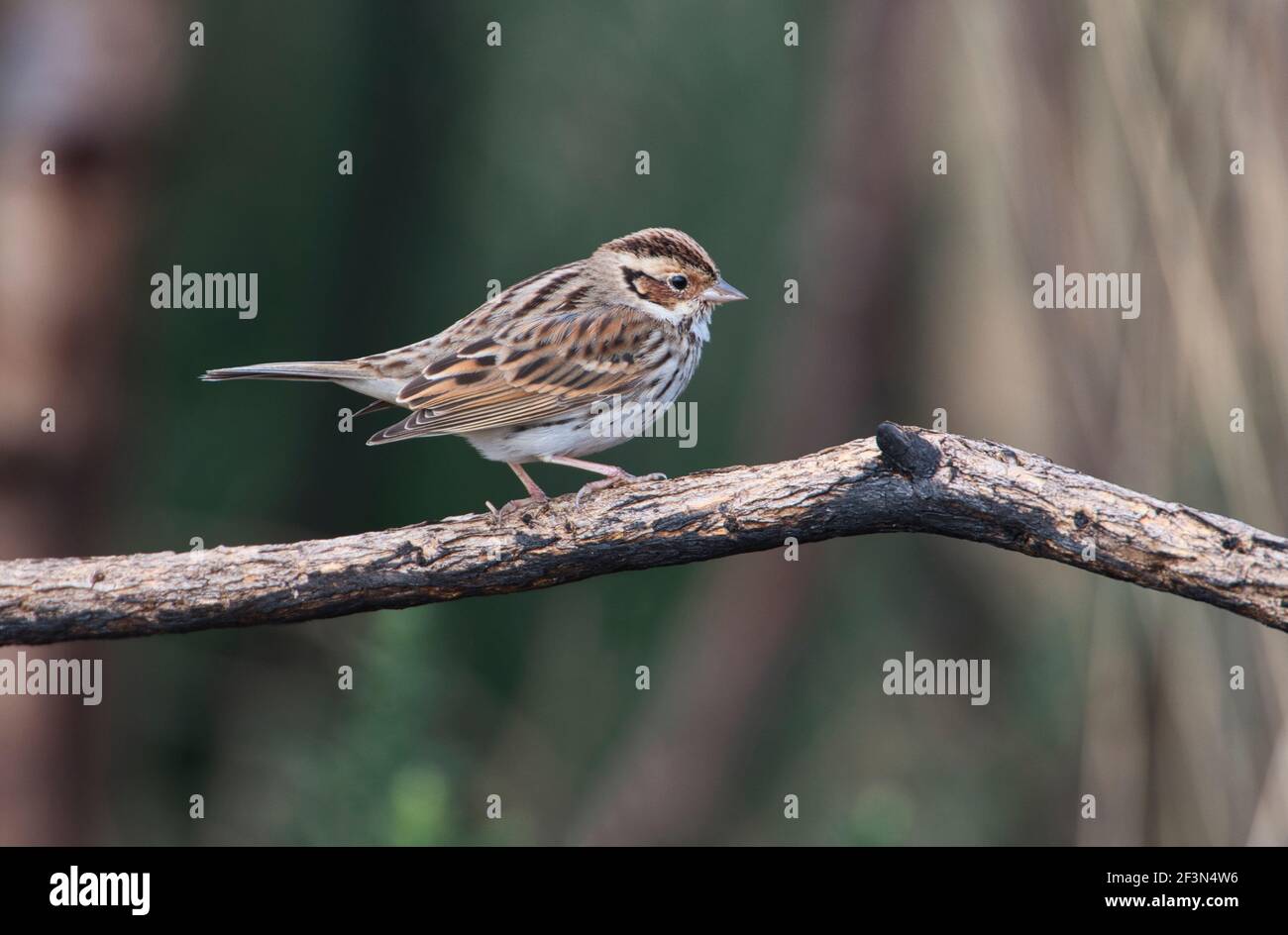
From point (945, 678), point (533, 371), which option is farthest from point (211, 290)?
point (945, 678)

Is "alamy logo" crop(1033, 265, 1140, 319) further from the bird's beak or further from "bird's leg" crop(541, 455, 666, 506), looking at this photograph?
"bird's leg" crop(541, 455, 666, 506)

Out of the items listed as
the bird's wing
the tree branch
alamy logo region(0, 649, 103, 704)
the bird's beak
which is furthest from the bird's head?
alamy logo region(0, 649, 103, 704)

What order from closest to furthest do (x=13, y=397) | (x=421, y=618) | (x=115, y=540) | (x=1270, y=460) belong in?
(x=1270, y=460) → (x=421, y=618) → (x=13, y=397) → (x=115, y=540)

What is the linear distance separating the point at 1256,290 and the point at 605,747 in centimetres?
565

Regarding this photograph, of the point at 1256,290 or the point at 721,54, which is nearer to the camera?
the point at 1256,290

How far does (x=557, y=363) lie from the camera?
5574 mm

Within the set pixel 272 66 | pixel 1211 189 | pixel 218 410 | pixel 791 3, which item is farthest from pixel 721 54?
pixel 1211 189

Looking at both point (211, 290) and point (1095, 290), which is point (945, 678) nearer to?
point (1095, 290)

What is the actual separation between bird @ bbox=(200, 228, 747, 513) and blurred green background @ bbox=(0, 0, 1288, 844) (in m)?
0.94

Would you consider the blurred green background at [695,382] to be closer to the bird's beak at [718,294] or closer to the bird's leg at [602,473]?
the bird's leg at [602,473]

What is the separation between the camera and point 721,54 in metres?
8.62

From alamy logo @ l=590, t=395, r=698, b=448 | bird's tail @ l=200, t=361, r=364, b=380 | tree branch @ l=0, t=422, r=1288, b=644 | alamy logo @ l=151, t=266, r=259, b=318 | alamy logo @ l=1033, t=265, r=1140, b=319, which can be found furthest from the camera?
alamy logo @ l=151, t=266, r=259, b=318

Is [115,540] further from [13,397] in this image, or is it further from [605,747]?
[605,747]

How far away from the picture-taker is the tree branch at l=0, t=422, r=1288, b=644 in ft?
11.8
